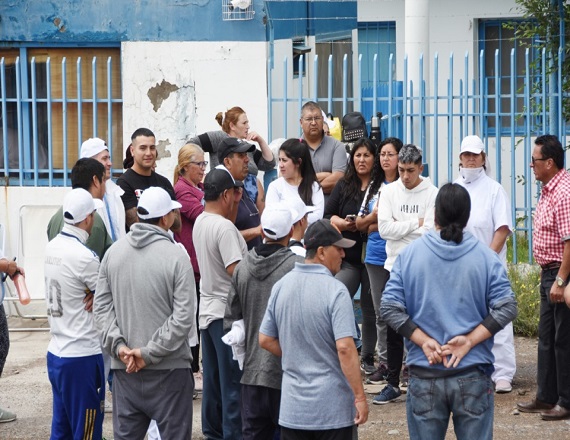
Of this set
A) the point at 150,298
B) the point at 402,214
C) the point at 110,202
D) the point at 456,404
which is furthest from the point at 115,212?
the point at 456,404

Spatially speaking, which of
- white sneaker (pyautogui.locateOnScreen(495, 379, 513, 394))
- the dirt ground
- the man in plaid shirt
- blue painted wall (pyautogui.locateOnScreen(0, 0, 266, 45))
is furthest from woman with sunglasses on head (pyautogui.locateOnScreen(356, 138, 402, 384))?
blue painted wall (pyautogui.locateOnScreen(0, 0, 266, 45))

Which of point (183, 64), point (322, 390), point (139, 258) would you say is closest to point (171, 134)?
point (183, 64)

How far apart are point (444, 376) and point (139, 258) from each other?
1.76 metres

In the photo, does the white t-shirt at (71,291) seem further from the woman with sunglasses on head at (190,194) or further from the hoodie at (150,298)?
the woman with sunglasses on head at (190,194)

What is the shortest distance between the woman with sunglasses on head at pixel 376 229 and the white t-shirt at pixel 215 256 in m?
1.79

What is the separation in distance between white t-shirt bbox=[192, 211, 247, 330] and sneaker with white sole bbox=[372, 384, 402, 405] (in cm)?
181

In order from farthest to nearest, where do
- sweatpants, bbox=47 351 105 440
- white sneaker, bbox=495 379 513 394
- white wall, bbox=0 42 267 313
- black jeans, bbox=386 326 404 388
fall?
white wall, bbox=0 42 267 313, white sneaker, bbox=495 379 513 394, black jeans, bbox=386 326 404 388, sweatpants, bbox=47 351 105 440

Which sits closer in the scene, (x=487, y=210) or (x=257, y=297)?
(x=257, y=297)

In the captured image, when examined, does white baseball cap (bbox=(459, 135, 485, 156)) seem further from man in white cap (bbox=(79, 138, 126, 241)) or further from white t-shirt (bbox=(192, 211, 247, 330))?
man in white cap (bbox=(79, 138, 126, 241))

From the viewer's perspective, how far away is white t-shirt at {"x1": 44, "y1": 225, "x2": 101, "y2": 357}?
6.28 m

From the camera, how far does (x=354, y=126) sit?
950 centimetres

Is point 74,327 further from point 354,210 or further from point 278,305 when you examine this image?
point 354,210

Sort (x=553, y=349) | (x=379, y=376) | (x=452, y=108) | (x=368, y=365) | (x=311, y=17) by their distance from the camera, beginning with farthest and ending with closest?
(x=311, y=17), (x=452, y=108), (x=368, y=365), (x=379, y=376), (x=553, y=349)

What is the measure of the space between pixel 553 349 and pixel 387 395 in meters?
1.28
